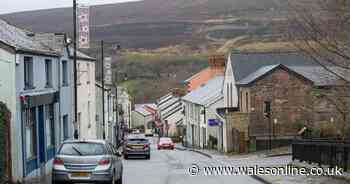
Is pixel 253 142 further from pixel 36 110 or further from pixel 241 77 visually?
pixel 36 110

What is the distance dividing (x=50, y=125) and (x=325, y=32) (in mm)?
16105

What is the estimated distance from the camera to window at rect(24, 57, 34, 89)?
24.0 m

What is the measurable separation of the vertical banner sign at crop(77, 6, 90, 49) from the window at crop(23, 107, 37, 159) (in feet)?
41.4

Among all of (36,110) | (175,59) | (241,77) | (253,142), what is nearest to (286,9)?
(36,110)

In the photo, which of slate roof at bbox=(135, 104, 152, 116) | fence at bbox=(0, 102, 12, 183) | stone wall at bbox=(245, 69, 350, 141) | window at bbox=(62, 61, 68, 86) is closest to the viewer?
fence at bbox=(0, 102, 12, 183)

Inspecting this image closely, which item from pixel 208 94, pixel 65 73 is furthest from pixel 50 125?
pixel 208 94

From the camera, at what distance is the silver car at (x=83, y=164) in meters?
20.2

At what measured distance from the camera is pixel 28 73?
2470 cm

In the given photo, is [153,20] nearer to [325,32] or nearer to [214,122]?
[214,122]

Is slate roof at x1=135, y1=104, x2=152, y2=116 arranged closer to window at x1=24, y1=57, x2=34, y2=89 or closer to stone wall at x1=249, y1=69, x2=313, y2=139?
stone wall at x1=249, y1=69, x2=313, y2=139

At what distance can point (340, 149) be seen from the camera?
22.7 metres

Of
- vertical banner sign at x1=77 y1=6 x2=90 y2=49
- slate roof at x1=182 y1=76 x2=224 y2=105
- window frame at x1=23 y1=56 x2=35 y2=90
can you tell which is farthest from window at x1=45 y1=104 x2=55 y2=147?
slate roof at x1=182 y1=76 x2=224 y2=105
